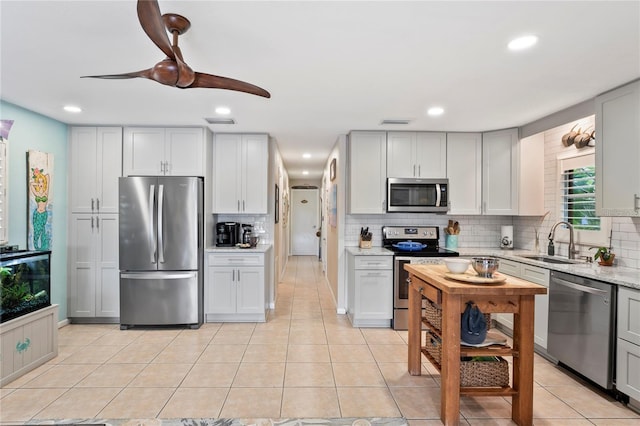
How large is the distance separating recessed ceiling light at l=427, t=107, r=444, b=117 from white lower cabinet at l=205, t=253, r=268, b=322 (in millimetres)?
2492

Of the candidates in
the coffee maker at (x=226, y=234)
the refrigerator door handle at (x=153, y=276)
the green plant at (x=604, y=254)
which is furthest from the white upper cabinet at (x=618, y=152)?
the refrigerator door handle at (x=153, y=276)

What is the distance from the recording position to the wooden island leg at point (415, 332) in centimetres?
289

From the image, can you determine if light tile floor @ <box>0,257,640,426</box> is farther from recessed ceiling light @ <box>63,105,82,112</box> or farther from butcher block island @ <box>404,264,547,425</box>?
recessed ceiling light @ <box>63,105,82,112</box>

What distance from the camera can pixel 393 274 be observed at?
13.7ft

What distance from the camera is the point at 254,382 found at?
9.21 feet

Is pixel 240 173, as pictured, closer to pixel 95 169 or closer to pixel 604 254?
pixel 95 169

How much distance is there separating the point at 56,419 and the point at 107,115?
9.52ft

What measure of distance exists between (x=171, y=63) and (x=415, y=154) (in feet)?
11.0

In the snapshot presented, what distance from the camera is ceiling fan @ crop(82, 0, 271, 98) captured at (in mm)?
1564

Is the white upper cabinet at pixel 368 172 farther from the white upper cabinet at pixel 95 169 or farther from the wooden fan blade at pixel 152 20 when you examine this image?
the wooden fan blade at pixel 152 20

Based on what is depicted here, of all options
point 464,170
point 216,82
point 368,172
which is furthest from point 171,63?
point 464,170

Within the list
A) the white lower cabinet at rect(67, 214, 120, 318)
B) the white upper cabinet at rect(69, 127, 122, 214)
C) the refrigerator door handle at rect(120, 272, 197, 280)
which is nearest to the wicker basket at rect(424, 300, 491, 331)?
the refrigerator door handle at rect(120, 272, 197, 280)

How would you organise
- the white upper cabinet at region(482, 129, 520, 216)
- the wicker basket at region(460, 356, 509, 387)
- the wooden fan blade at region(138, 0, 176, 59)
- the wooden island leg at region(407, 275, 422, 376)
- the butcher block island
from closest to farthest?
1. the wooden fan blade at region(138, 0, 176, 59)
2. the butcher block island
3. the wicker basket at region(460, 356, 509, 387)
4. the wooden island leg at region(407, 275, 422, 376)
5. the white upper cabinet at region(482, 129, 520, 216)

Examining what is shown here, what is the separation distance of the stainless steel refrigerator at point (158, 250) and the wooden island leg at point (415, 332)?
2.49 meters
